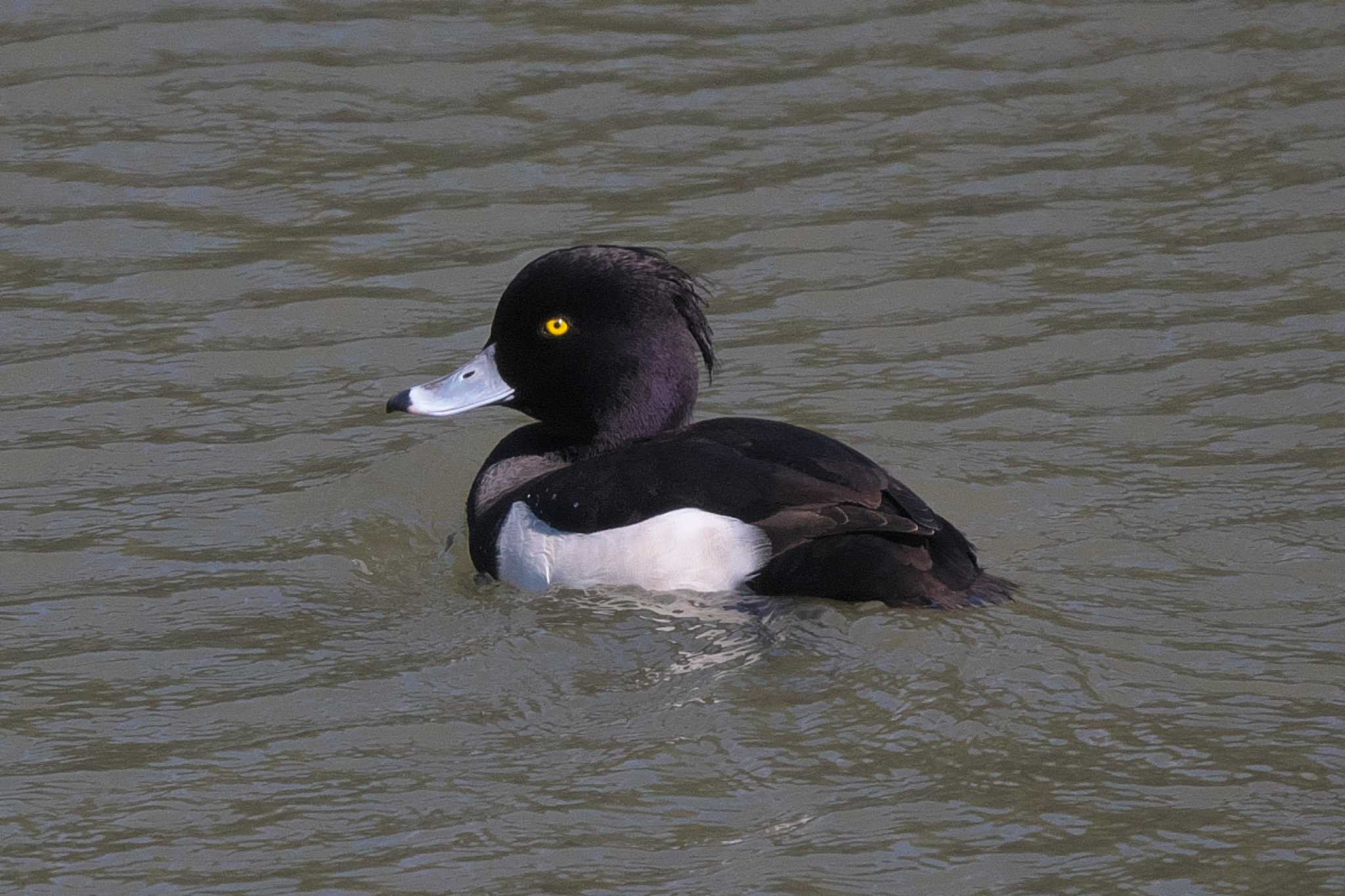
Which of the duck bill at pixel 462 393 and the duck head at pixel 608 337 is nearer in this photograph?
the duck head at pixel 608 337

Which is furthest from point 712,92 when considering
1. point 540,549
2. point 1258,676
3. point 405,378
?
point 1258,676

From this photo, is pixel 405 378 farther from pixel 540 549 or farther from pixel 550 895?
pixel 550 895

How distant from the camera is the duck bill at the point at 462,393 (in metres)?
6.24

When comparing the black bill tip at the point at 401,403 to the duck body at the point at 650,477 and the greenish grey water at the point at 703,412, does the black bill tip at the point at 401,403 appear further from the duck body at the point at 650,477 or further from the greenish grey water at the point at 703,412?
the greenish grey water at the point at 703,412

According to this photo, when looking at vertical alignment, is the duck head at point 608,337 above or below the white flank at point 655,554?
above

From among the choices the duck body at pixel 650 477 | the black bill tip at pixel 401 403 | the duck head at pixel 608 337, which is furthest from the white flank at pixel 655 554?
the black bill tip at pixel 401 403

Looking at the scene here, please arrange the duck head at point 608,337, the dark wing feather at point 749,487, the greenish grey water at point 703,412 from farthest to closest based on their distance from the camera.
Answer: the duck head at point 608,337
the dark wing feather at point 749,487
the greenish grey water at point 703,412

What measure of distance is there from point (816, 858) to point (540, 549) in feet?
5.50

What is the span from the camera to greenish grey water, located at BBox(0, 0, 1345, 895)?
445 cm

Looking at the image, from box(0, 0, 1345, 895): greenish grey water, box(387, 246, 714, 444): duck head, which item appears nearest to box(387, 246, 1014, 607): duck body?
box(387, 246, 714, 444): duck head

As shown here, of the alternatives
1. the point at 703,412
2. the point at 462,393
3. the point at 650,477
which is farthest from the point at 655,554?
the point at 703,412

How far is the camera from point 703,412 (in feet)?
23.2

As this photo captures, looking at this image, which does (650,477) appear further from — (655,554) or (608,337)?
(608,337)

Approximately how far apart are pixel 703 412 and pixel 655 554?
5.25ft
